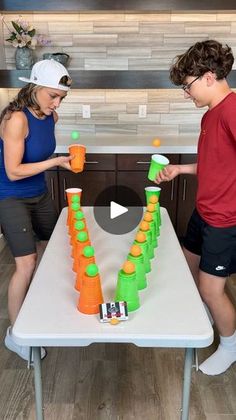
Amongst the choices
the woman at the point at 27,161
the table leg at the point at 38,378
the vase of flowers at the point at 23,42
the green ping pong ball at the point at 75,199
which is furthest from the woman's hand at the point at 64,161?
the vase of flowers at the point at 23,42

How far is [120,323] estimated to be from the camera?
43.8 inches

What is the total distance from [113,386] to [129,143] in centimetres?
197

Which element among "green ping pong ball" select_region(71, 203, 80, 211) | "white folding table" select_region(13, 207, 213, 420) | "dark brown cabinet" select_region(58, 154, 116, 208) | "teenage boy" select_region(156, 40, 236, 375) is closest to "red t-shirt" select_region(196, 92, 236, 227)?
"teenage boy" select_region(156, 40, 236, 375)

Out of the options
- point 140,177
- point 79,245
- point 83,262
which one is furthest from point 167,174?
point 140,177

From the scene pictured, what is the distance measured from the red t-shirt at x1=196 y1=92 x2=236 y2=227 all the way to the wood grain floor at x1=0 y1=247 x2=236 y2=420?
0.77 meters

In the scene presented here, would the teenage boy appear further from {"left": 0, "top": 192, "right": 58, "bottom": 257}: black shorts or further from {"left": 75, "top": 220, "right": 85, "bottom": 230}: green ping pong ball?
{"left": 0, "top": 192, "right": 58, "bottom": 257}: black shorts

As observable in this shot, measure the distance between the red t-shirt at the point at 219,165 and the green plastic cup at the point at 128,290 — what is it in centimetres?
60

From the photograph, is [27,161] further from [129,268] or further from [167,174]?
[129,268]

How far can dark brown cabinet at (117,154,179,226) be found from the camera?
3156 millimetres

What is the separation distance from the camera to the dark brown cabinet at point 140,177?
3.16 metres

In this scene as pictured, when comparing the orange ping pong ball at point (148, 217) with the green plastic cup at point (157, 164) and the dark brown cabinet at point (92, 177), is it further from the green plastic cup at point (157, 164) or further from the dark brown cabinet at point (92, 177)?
the dark brown cabinet at point (92, 177)

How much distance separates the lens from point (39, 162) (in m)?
1.76

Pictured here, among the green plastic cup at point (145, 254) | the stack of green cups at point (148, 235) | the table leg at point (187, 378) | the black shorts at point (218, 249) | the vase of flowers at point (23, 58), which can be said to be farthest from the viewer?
the vase of flowers at point (23, 58)

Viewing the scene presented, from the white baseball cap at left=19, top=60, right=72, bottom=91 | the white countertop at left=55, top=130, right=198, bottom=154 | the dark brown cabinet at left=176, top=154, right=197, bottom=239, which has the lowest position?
the dark brown cabinet at left=176, top=154, right=197, bottom=239
